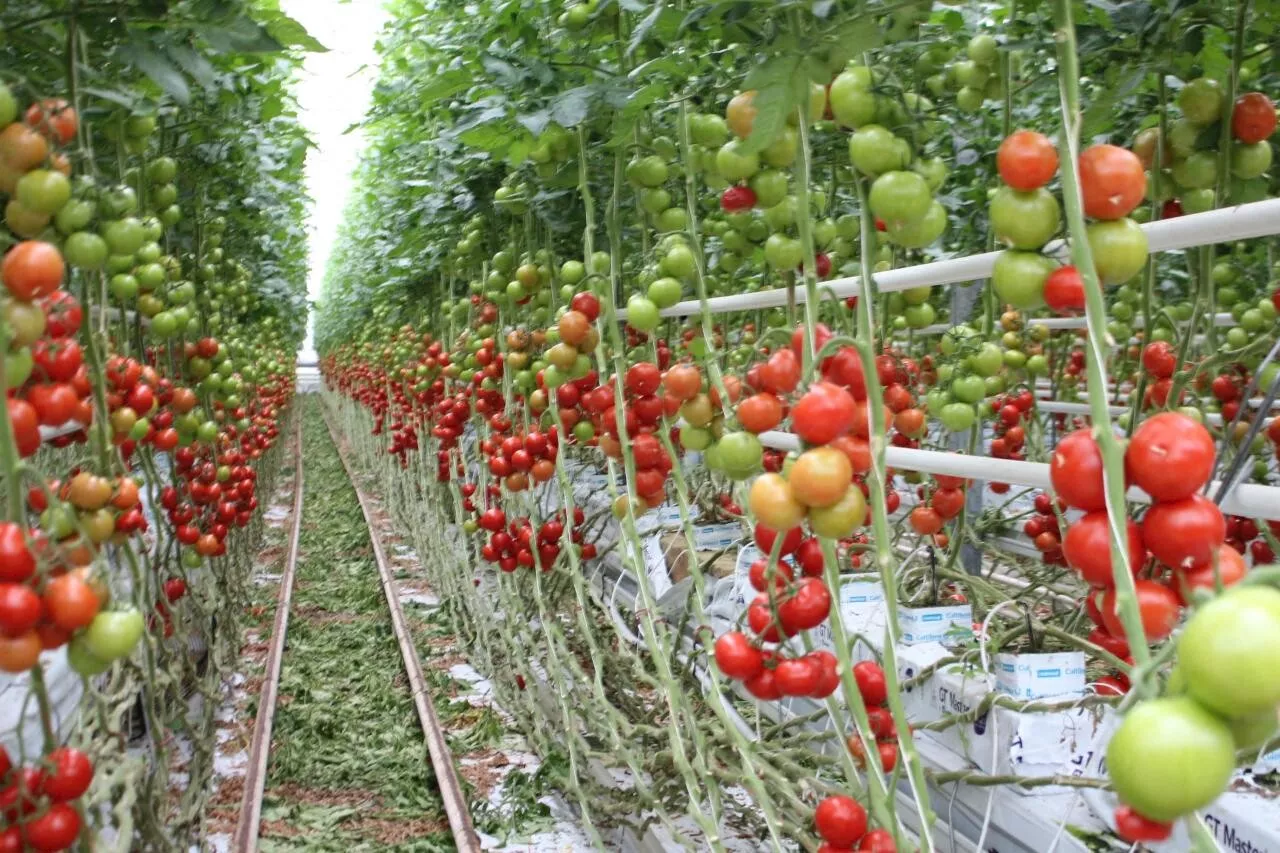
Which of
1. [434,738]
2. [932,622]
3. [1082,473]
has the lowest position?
[434,738]

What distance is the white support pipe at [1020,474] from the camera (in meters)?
0.96

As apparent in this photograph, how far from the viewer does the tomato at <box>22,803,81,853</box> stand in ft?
4.23

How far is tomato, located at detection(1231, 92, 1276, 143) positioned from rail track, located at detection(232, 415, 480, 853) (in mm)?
2677

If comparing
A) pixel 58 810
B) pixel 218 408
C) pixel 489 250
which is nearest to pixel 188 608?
pixel 218 408

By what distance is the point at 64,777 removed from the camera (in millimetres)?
1312

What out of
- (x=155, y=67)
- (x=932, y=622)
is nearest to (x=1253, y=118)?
(x=932, y=622)

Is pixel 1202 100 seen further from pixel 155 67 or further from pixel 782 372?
pixel 155 67

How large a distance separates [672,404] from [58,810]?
126 cm

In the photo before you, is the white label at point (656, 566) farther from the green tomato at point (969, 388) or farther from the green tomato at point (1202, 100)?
the green tomato at point (1202, 100)

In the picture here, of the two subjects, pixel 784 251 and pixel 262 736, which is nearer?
pixel 784 251

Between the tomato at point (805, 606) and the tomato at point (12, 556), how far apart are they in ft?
2.91

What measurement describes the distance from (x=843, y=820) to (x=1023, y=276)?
73cm

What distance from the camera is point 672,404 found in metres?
1.99

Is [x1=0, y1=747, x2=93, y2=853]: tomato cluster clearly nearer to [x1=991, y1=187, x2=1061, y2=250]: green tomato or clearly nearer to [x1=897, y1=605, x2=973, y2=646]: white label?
[x1=991, y1=187, x2=1061, y2=250]: green tomato
